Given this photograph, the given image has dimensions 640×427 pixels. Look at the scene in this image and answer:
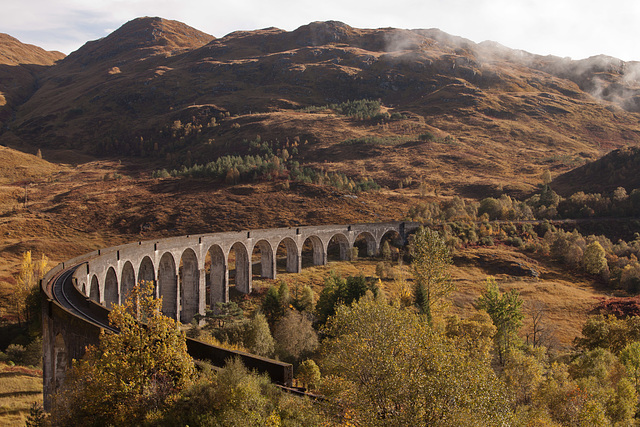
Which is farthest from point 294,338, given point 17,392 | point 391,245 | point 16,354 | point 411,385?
point 391,245

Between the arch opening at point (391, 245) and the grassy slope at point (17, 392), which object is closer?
the grassy slope at point (17, 392)

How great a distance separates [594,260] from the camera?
7044cm

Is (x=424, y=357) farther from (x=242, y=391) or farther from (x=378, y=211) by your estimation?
(x=378, y=211)

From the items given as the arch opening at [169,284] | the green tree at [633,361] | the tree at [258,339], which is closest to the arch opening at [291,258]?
the arch opening at [169,284]

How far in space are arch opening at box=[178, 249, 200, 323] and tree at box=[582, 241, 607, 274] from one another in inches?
2458

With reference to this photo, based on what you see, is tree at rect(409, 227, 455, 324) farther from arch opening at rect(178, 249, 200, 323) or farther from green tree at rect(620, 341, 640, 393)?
arch opening at rect(178, 249, 200, 323)

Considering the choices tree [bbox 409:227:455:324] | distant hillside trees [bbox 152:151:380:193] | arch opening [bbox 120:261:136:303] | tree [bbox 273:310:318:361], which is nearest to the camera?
tree [bbox 273:310:318:361]

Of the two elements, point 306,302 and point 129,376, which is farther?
point 306,302

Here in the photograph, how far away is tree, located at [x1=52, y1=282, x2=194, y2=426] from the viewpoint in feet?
49.7

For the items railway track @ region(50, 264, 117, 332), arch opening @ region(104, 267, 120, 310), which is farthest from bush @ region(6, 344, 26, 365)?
railway track @ region(50, 264, 117, 332)

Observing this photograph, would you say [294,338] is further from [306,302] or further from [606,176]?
[606,176]

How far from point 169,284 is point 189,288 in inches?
125

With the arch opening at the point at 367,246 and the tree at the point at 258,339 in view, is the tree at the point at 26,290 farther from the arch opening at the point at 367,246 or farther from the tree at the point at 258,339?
the arch opening at the point at 367,246

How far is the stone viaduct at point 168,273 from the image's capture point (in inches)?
963
